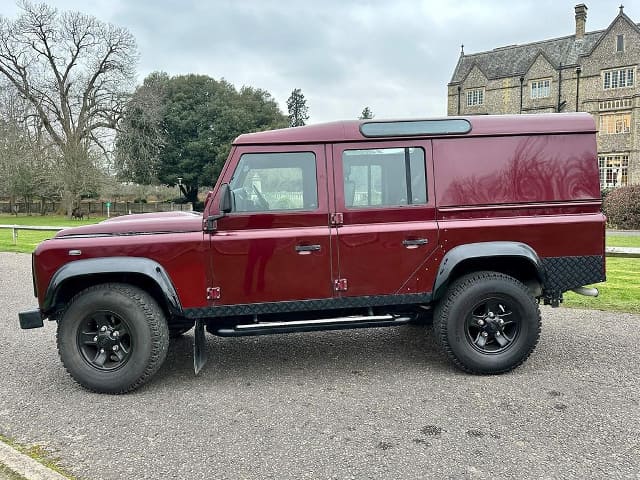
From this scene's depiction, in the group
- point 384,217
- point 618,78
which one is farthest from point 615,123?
point 384,217

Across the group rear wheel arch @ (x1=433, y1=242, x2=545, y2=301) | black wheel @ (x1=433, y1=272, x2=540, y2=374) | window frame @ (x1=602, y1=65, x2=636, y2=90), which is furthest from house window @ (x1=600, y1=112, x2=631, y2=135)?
black wheel @ (x1=433, y1=272, x2=540, y2=374)

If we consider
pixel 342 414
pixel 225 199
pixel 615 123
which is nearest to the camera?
pixel 342 414

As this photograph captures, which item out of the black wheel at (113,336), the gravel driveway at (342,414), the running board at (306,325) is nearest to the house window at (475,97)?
the gravel driveway at (342,414)

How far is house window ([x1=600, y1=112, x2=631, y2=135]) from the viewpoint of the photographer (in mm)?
36500

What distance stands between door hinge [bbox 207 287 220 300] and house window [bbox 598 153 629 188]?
39.6 meters

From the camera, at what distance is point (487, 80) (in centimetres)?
4222

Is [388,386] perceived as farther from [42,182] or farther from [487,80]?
[487,80]

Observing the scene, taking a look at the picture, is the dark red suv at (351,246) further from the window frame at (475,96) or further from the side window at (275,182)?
the window frame at (475,96)

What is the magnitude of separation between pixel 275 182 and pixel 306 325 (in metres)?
1.24

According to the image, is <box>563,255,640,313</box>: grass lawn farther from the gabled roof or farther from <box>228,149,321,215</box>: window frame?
the gabled roof

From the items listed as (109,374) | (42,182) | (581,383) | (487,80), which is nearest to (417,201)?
(581,383)

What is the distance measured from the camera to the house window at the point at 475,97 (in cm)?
4269

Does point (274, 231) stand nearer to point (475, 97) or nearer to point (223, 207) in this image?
point (223, 207)

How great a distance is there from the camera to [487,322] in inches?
166
